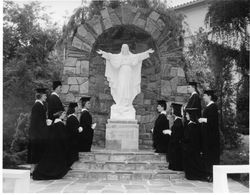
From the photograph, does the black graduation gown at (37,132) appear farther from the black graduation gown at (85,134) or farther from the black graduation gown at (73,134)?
the black graduation gown at (85,134)

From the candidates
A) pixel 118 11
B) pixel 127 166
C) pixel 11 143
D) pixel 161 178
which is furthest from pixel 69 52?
pixel 161 178

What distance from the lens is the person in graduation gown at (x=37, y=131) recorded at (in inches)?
274

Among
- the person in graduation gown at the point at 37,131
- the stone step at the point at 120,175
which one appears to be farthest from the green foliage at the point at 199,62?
the person in graduation gown at the point at 37,131

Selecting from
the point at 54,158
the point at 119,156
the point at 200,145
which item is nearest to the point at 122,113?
the point at 119,156

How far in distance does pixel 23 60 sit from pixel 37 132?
4.51 metres

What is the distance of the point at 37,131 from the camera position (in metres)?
6.93

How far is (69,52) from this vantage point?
30.8ft

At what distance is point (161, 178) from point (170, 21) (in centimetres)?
449

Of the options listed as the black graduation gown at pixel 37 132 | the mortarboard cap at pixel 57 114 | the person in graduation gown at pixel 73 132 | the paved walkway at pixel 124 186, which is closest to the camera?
the paved walkway at pixel 124 186

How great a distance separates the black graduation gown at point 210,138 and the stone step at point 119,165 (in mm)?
1001

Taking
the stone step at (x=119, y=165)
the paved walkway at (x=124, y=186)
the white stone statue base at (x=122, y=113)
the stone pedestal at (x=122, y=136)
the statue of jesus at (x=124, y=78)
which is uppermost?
the statue of jesus at (x=124, y=78)

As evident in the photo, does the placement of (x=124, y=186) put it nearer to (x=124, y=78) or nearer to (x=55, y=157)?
(x=55, y=157)

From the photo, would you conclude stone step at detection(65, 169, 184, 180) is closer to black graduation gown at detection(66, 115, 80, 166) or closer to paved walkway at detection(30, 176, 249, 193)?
paved walkway at detection(30, 176, 249, 193)

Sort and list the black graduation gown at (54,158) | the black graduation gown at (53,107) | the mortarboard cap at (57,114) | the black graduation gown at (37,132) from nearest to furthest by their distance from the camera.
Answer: the black graduation gown at (54,158) < the black graduation gown at (37,132) < the mortarboard cap at (57,114) < the black graduation gown at (53,107)
